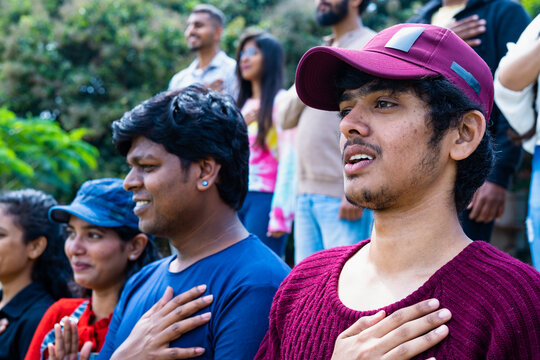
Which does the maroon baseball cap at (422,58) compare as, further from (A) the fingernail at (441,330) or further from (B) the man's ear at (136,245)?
(B) the man's ear at (136,245)

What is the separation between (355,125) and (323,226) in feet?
7.31

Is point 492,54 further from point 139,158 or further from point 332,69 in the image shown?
point 139,158

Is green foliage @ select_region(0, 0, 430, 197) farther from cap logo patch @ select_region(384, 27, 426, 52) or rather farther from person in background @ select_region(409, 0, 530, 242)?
cap logo patch @ select_region(384, 27, 426, 52)

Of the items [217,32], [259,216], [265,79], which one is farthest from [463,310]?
[217,32]

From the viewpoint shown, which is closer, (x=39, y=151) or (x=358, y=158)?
(x=358, y=158)

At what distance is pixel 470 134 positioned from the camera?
6.16 feet

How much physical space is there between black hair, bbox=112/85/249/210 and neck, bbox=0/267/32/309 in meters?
1.78

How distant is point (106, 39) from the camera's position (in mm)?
11945

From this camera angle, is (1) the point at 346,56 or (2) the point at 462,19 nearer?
(1) the point at 346,56

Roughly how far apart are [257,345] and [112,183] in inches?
70.0

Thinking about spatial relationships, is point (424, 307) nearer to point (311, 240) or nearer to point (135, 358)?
point (135, 358)

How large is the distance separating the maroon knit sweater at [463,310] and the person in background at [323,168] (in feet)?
6.30

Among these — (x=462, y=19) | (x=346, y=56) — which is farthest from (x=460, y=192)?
(x=462, y=19)

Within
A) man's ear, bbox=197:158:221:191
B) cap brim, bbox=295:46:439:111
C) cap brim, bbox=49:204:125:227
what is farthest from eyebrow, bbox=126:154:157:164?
cap brim, bbox=295:46:439:111
